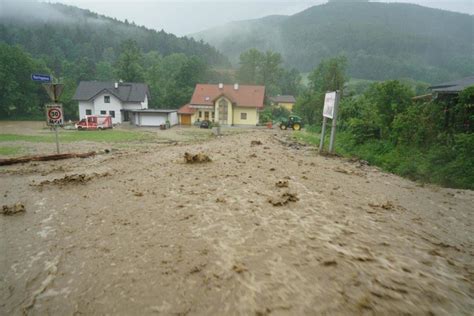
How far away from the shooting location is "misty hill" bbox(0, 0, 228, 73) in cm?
11675

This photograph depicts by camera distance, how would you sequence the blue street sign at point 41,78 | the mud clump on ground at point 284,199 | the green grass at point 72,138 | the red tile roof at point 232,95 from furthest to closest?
the red tile roof at point 232,95, the green grass at point 72,138, the blue street sign at point 41,78, the mud clump on ground at point 284,199

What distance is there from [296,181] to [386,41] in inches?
7473

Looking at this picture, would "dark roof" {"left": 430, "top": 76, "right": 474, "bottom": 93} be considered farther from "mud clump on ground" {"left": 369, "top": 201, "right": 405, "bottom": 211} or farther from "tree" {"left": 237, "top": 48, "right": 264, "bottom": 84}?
"tree" {"left": 237, "top": 48, "right": 264, "bottom": 84}

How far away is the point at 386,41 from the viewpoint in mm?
163250

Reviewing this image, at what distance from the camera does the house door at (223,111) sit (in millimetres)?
43559

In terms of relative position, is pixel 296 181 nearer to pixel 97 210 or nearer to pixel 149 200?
pixel 149 200

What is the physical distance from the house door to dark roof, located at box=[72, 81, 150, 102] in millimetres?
14758

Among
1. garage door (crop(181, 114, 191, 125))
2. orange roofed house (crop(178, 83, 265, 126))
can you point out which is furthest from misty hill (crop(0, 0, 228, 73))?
orange roofed house (crop(178, 83, 265, 126))

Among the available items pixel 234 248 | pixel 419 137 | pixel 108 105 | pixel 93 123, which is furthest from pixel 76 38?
pixel 234 248

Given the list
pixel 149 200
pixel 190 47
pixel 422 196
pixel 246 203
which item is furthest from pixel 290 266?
pixel 190 47

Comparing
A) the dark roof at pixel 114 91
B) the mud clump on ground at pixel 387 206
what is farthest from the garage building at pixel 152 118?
the mud clump on ground at pixel 387 206

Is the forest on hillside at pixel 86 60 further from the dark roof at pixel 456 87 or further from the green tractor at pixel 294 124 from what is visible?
the green tractor at pixel 294 124

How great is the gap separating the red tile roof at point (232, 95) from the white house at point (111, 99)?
415 inches

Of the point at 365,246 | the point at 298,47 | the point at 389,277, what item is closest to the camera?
the point at 389,277
